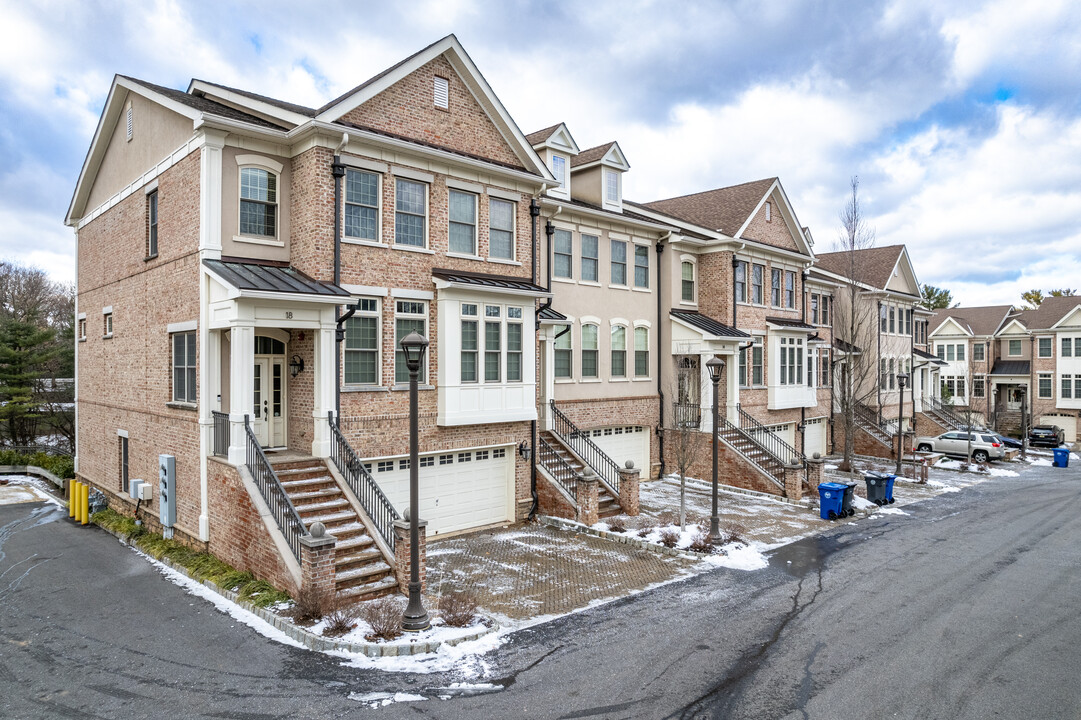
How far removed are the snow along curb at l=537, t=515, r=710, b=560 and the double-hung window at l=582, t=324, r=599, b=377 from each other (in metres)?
5.99

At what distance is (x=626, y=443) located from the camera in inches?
914

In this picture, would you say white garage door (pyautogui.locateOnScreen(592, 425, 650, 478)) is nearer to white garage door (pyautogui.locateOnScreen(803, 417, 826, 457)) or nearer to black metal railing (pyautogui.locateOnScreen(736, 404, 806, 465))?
black metal railing (pyautogui.locateOnScreen(736, 404, 806, 465))

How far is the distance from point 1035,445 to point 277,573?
1858 inches

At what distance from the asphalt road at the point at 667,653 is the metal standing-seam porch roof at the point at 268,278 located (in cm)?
572

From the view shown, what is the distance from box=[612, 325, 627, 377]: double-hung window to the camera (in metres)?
22.8

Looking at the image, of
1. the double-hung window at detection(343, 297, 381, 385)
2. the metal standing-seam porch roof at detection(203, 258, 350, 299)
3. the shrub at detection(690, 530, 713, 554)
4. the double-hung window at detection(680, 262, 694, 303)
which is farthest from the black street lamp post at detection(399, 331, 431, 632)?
the double-hung window at detection(680, 262, 694, 303)

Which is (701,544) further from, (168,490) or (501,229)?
(168,490)

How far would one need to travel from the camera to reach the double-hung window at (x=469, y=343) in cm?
1602

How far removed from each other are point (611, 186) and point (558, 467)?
33.6ft

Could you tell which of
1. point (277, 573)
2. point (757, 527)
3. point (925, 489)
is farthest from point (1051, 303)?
point (277, 573)

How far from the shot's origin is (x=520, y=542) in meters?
15.5

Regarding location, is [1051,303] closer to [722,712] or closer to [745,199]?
[745,199]

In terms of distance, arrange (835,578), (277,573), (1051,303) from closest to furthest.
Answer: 1. (277,573)
2. (835,578)
3. (1051,303)

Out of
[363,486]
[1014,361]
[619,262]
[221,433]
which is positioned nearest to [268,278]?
[221,433]
